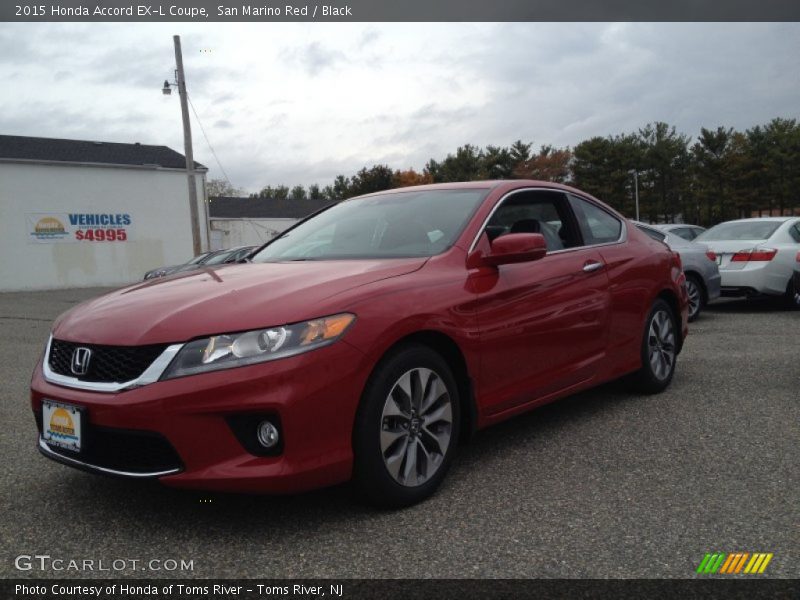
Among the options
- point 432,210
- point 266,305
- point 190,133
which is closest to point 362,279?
point 266,305

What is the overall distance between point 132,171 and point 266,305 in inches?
1161

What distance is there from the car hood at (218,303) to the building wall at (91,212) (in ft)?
88.2

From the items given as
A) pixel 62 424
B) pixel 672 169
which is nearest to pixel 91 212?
pixel 62 424

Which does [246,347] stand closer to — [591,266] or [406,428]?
[406,428]

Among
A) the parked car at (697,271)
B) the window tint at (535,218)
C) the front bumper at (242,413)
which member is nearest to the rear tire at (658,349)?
the window tint at (535,218)

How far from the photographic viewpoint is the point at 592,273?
4.44 metres

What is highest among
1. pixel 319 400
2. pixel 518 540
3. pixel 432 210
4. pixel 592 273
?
pixel 432 210

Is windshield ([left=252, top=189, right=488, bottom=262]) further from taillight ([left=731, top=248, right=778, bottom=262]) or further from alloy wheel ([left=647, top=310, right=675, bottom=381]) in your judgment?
taillight ([left=731, top=248, right=778, bottom=262])

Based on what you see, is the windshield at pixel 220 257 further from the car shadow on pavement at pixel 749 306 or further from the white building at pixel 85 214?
the white building at pixel 85 214

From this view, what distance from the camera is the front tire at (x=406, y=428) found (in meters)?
2.95

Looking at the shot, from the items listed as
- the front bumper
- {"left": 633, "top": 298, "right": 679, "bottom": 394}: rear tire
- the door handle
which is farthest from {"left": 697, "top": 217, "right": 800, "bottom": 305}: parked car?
the front bumper

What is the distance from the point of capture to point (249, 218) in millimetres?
51531

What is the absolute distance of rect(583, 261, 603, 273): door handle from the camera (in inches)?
173

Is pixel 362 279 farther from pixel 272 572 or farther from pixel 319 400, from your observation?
pixel 272 572
